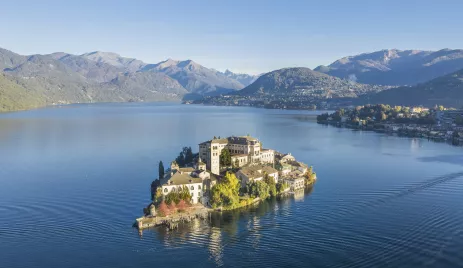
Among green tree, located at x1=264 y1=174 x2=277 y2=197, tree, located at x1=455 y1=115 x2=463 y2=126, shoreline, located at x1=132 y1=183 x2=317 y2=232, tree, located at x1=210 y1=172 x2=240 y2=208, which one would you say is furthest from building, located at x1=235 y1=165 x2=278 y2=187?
tree, located at x1=455 y1=115 x2=463 y2=126

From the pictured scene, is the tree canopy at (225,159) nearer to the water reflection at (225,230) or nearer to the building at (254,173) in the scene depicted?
the building at (254,173)

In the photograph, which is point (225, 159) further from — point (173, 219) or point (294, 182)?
point (173, 219)

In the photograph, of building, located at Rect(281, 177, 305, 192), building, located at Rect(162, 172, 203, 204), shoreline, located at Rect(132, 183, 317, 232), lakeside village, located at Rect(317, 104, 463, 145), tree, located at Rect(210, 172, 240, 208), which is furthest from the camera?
lakeside village, located at Rect(317, 104, 463, 145)

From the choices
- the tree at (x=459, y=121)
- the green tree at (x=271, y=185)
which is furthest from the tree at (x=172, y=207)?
the tree at (x=459, y=121)

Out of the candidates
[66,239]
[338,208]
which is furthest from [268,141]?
[66,239]

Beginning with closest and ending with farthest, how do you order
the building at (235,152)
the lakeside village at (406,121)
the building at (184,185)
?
the building at (184,185) → the building at (235,152) → the lakeside village at (406,121)

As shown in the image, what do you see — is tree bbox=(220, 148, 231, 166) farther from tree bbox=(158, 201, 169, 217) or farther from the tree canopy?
tree bbox=(158, 201, 169, 217)
